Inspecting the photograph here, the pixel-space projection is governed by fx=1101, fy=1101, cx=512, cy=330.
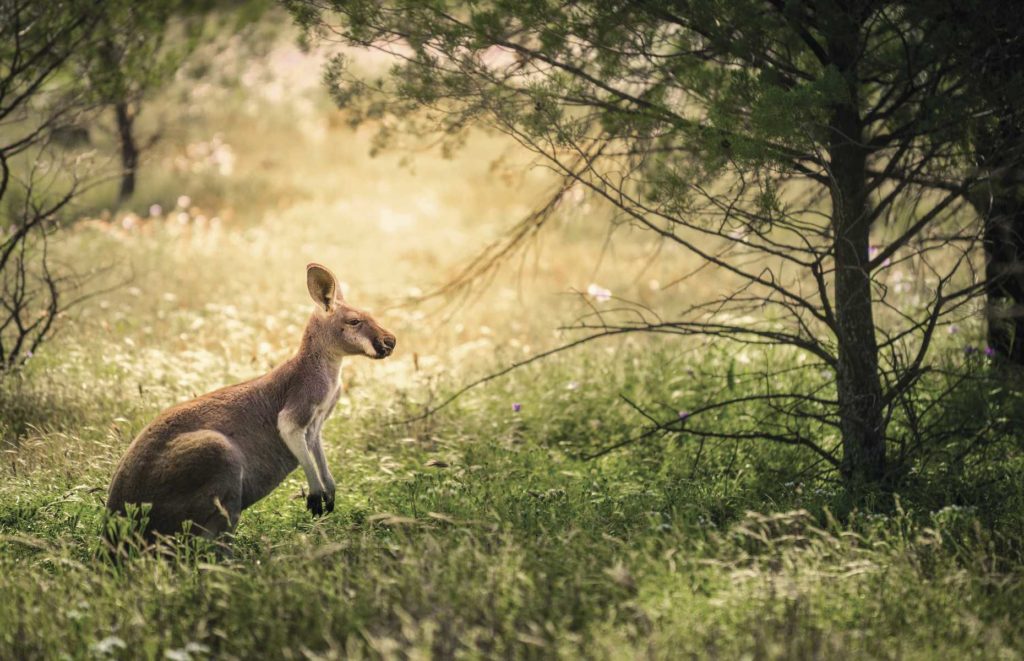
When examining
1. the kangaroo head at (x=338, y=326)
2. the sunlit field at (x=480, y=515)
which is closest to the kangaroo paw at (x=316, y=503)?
the sunlit field at (x=480, y=515)

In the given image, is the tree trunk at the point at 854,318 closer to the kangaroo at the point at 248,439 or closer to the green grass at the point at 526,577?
the green grass at the point at 526,577

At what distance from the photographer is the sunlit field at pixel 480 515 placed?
168 inches

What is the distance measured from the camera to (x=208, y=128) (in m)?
20.6

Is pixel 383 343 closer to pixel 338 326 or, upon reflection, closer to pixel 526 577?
pixel 338 326

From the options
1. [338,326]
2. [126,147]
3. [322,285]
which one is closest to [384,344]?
[338,326]

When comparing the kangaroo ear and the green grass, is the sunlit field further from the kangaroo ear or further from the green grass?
the kangaroo ear

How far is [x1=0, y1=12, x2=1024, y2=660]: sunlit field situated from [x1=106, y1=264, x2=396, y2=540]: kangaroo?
215 millimetres

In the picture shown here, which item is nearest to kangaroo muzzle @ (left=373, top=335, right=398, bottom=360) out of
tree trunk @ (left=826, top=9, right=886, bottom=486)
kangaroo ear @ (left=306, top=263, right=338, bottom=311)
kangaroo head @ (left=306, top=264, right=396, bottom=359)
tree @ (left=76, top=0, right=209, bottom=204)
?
kangaroo head @ (left=306, top=264, right=396, bottom=359)

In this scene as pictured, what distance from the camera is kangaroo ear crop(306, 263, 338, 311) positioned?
5652mm

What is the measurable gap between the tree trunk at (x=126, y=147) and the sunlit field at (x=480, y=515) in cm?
200

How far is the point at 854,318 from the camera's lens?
6289 millimetres

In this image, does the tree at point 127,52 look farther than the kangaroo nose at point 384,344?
Yes

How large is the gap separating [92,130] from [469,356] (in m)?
12.8

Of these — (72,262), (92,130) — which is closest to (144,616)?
(72,262)
